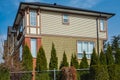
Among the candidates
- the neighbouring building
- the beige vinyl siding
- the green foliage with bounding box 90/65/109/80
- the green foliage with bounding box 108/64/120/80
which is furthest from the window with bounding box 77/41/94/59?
the green foliage with bounding box 90/65/109/80

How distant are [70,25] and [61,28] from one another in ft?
3.81

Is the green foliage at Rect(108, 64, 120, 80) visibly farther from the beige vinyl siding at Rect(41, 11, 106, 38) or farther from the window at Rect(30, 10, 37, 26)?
the window at Rect(30, 10, 37, 26)

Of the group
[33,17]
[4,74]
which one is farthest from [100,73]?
[33,17]

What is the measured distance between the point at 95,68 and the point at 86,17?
12.0m

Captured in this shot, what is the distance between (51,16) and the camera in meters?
27.7

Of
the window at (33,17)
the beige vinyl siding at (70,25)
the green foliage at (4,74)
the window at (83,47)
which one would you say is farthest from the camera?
the window at (83,47)

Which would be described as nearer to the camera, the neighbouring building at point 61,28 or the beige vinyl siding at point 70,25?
the neighbouring building at point 61,28

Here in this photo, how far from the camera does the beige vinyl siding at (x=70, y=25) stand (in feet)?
89.7

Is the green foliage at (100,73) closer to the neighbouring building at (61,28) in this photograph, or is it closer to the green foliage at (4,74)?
the green foliage at (4,74)

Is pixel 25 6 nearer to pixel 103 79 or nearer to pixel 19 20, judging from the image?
pixel 19 20

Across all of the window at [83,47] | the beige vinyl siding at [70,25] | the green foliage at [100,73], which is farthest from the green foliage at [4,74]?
the window at [83,47]

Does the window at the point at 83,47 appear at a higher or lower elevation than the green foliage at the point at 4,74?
higher

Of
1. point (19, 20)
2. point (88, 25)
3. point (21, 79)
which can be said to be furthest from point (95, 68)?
point (19, 20)

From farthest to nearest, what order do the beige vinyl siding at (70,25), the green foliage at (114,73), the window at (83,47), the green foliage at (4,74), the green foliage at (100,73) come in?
the window at (83,47) < the beige vinyl siding at (70,25) < the green foliage at (114,73) < the green foliage at (100,73) < the green foliage at (4,74)
